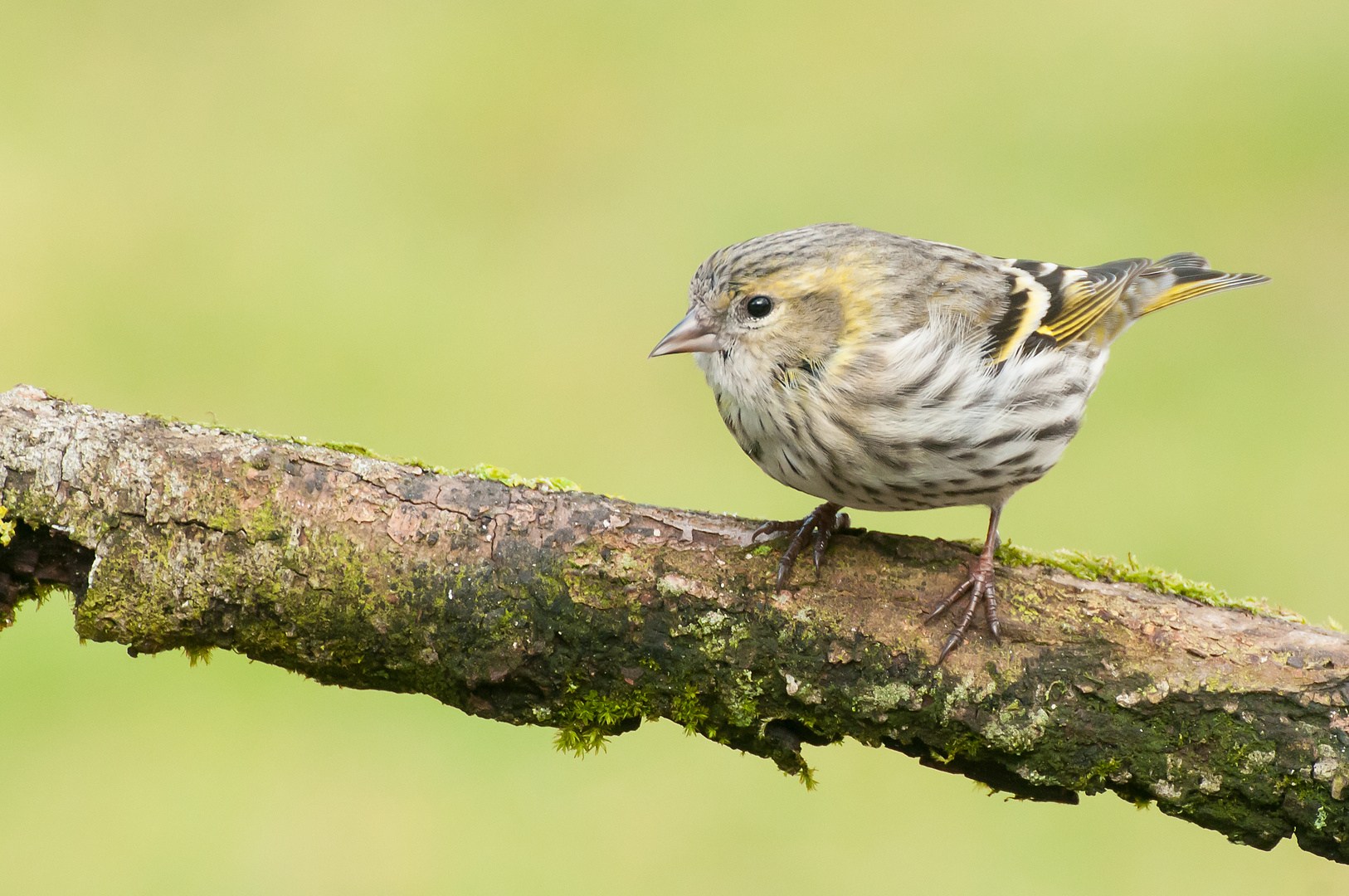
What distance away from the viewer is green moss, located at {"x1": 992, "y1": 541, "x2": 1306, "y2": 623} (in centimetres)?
362

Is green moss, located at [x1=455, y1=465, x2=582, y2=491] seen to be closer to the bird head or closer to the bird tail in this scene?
the bird head

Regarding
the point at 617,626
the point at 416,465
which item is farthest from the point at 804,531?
the point at 416,465

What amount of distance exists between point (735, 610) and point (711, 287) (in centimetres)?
102

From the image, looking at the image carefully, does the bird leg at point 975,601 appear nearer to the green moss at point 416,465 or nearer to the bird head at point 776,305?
the bird head at point 776,305

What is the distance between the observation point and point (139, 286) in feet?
29.8

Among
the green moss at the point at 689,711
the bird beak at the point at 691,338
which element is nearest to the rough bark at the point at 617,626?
the green moss at the point at 689,711

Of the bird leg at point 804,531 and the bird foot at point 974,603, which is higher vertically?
the bird leg at point 804,531

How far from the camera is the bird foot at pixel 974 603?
342 cm

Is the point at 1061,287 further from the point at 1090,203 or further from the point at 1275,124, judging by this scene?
the point at 1275,124

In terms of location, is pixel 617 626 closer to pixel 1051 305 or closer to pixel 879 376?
pixel 879 376

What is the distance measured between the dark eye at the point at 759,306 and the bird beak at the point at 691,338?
137 mm

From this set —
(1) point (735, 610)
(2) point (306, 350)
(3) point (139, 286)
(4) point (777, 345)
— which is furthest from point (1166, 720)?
(3) point (139, 286)

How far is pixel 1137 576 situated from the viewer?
3.72m

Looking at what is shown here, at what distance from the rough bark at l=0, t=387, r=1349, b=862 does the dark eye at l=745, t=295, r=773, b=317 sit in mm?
723
